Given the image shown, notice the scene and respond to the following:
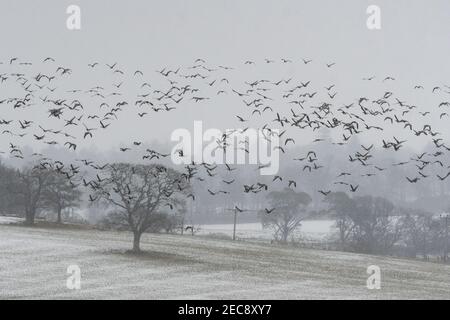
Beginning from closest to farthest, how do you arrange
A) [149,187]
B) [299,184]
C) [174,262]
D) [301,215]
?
[174,262] < [149,187] < [301,215] < [299,184]

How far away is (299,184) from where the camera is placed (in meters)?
153

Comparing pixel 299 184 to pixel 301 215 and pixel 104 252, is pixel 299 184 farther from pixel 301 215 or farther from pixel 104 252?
pixel 104 252

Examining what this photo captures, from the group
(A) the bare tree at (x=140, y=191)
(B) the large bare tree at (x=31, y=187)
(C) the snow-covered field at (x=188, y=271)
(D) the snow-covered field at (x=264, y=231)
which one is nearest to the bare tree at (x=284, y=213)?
(D) the snow-covered field at (x=264, y=231)

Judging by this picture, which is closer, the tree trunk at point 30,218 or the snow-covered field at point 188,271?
the snow-covered field at point 188,271

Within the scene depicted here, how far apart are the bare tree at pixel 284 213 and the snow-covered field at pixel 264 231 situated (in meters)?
1.92

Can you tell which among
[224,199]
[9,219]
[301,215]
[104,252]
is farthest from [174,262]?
[224,199]

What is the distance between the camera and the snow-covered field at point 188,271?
36.5 meters

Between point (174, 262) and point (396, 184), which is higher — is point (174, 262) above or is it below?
below

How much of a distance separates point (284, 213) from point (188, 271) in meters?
56.3

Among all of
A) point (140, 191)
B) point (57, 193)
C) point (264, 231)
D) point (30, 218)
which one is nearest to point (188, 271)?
point (140, 191)

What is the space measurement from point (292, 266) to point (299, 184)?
10080cm

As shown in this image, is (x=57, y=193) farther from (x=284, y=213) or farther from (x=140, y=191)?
(x=284, y=213)

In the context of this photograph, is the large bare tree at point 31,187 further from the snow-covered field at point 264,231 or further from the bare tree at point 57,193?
the snow-covered field at point 264,231

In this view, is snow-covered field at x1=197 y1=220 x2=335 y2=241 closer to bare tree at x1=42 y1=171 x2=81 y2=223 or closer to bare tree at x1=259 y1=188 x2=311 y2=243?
bare tree at x1=259 y1=188 x2=311 y2=243
